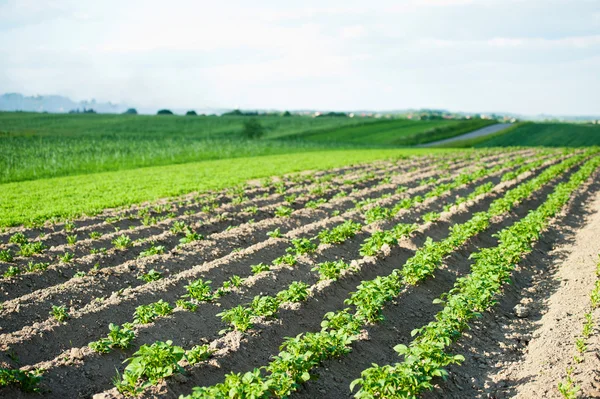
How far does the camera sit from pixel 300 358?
593 cm

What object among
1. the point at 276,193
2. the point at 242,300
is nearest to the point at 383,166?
the point at 276,193

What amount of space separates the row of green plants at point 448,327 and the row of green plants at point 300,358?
55 centimetres

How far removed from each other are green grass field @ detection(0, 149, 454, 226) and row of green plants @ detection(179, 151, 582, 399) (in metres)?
9.90

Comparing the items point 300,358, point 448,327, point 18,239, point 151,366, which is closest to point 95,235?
point 18,239

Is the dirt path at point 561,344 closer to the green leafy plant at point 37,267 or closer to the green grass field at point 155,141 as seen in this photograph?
the green leafy plant at point 37,267

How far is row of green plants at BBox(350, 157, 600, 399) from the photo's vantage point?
5.62 metres

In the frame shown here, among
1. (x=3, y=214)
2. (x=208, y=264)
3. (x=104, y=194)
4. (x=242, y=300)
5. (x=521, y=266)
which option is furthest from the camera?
(x=104, y=194)

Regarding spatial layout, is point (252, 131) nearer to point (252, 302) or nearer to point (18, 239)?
point (18, 239)

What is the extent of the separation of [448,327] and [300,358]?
2.15 m

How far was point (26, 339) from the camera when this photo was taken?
283 inches

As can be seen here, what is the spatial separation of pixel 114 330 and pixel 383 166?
23846mm

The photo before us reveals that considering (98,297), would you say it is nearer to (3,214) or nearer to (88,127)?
(3,214)

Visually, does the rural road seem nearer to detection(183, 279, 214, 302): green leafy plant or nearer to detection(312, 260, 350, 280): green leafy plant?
detection(312, 260, 350, 280): green leafy plant

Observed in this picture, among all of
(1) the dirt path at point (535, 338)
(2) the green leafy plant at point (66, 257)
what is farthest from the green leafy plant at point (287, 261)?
(2) the green leafy plant at point (66, 257)
